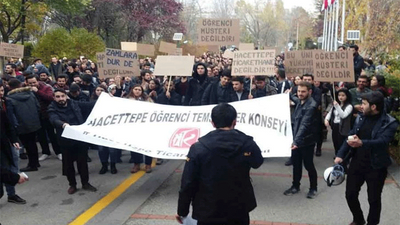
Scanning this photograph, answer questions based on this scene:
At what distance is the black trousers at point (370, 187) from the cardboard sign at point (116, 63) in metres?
5.59

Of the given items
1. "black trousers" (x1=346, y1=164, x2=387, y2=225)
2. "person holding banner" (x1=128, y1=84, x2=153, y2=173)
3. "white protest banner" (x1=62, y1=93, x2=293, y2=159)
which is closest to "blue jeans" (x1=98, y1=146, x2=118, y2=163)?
"person holding banner" (x1=128, y1=84, x2=153, y2=173)

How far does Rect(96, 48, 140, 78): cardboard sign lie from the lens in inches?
364

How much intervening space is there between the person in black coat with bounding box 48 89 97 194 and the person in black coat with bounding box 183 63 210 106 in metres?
3.06

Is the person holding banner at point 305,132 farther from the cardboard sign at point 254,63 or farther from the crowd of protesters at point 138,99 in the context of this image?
the cardboard sign at point 254,63

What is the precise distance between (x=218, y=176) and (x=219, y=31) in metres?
7.84

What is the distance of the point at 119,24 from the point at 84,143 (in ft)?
93.0

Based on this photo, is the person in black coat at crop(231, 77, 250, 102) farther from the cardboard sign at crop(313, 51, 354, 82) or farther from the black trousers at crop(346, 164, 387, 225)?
the black trousers at crop(346, 164, 387, 225)

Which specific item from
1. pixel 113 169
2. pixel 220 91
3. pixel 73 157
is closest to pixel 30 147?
pixel 113 169

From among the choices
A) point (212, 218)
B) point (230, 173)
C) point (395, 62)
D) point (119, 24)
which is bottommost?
point (212, 218)

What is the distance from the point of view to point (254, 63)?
8859mm

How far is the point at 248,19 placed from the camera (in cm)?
7556

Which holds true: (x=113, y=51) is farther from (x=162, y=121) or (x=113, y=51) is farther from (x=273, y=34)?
(x=273, y=34)

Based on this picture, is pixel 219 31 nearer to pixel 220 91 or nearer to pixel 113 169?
pixel 220 91

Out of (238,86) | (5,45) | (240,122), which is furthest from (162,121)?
(5,45)
